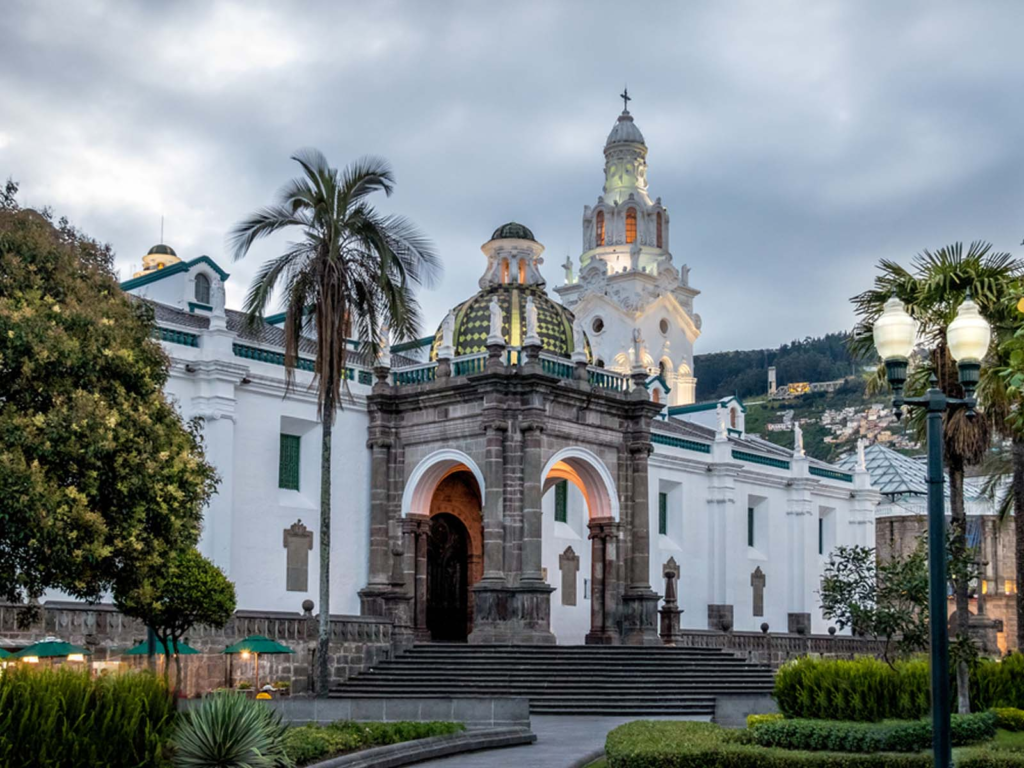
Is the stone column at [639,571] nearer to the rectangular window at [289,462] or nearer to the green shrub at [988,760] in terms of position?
the rectangular window at [289,462]

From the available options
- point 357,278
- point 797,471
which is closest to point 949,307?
point 357,278

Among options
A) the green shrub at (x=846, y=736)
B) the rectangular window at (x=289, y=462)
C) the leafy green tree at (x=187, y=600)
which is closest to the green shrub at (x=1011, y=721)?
the green shrub at (x=846, y=736)

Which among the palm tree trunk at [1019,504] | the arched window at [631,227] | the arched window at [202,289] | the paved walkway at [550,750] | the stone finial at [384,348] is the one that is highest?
the arched window at [631,227]

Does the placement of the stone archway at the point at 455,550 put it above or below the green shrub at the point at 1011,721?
above

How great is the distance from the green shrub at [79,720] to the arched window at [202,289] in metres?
22.6

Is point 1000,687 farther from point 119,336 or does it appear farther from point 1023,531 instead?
point 119,336

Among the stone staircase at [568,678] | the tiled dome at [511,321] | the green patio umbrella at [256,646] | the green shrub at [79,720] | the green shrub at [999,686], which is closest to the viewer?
the green shrub at [79,720]

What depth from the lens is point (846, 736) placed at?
48.6ft

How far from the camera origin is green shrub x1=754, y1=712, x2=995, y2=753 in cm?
1477

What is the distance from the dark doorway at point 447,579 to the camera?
3522 centimetres

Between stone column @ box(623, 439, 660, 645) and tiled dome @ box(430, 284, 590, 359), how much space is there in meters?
3.47

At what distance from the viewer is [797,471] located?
4747 centimetres

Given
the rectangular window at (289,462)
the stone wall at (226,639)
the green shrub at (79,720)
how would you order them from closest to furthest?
the green shrub at (79,720) < the stone wall at (226,639) < the rectangular window at (289,462)

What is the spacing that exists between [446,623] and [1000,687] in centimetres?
1723
